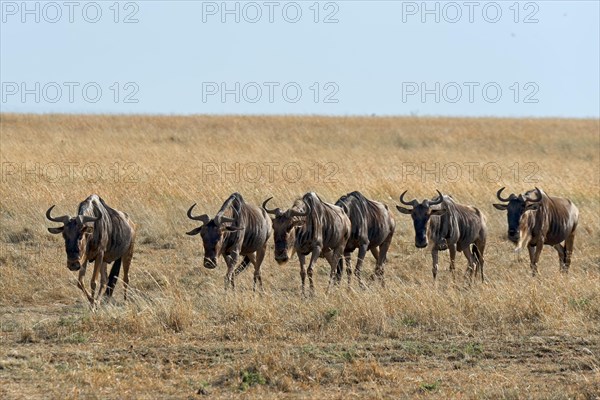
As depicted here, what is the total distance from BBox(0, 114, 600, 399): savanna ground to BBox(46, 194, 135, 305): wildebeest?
413 millimetres

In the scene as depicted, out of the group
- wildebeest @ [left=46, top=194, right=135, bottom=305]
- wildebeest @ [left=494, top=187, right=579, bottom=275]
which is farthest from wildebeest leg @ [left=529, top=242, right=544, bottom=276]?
wildebeest @ [left=46, top=194, right=135, bottom=305]

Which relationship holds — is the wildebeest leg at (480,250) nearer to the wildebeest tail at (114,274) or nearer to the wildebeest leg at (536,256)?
the wildebeest leg at (536,256)

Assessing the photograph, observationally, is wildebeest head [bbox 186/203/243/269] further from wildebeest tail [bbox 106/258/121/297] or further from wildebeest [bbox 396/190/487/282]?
wildebeest [bbox 396/190/487/282]

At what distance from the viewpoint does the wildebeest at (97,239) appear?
977 cm

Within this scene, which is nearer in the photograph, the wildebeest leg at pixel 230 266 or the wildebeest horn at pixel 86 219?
the wildebeest horn at pixel 86 219

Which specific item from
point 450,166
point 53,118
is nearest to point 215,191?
point 450,166

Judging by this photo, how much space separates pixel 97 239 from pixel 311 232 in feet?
7.73

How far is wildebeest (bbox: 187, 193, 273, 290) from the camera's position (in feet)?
34.8

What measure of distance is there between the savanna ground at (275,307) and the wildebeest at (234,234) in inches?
14.5

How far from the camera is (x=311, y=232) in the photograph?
11141 mm

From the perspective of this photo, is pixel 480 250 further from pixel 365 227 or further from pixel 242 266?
pixel 242 266

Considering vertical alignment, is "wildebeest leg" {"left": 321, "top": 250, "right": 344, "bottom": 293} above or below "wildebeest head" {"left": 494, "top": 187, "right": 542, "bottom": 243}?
below

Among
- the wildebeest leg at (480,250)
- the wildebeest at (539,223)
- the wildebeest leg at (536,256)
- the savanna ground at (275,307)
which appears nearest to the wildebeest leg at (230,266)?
the savanna ground at (275,307)

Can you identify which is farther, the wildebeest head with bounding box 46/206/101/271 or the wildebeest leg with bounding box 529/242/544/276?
the wildebeest leg with bounding box 529/242/544/276
